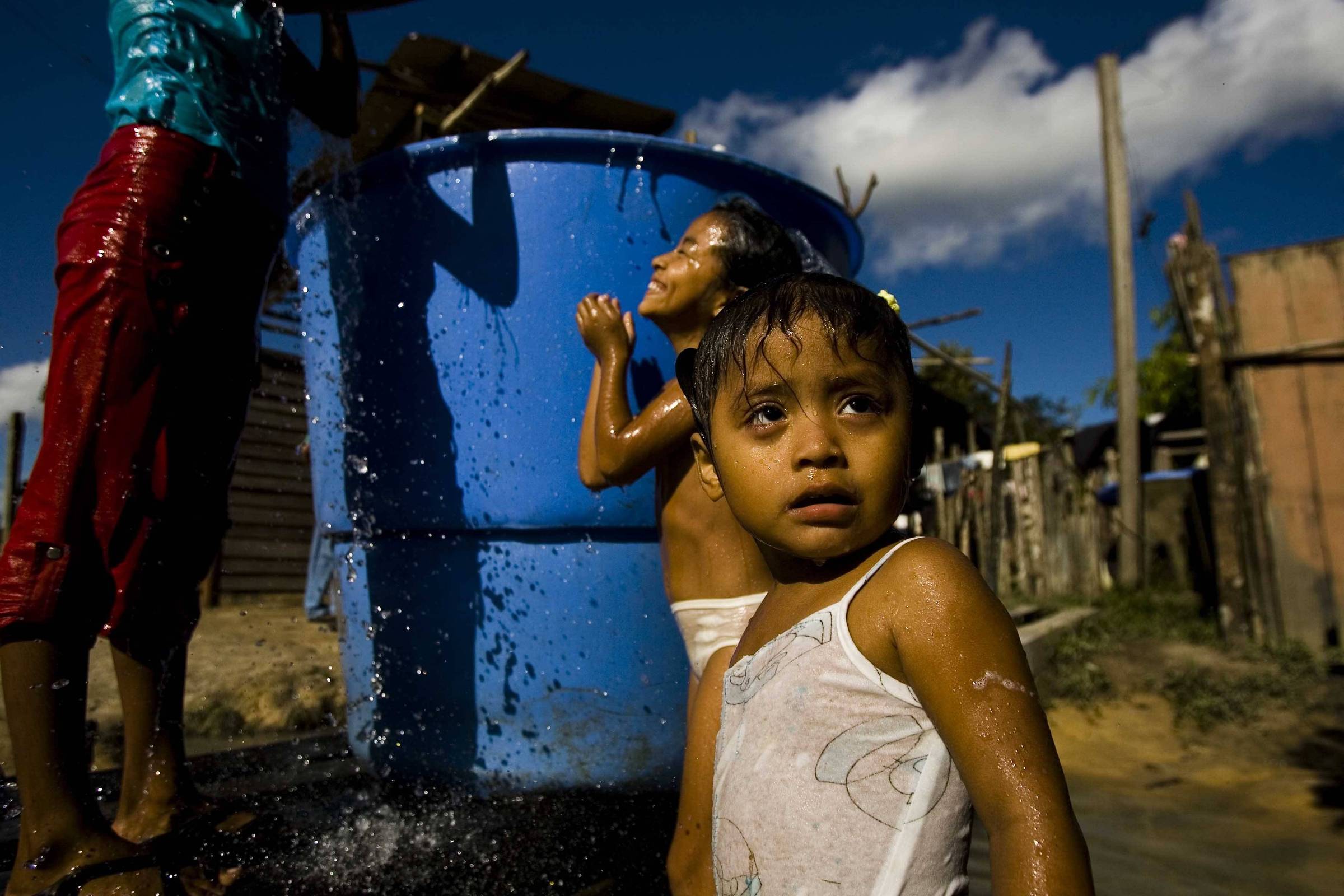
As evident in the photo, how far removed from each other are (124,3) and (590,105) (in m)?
2.44

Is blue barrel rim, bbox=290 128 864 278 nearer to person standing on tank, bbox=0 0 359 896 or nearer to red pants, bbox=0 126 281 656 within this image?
person standing on tank, bbox=0 0 359 896

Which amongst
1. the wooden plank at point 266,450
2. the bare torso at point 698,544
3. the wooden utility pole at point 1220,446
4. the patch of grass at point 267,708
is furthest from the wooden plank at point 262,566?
the wooden utility pole at point 1220,446

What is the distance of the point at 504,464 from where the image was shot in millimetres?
1992

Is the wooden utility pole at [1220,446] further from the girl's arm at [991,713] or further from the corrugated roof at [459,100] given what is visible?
the girl's arm at [991,713]

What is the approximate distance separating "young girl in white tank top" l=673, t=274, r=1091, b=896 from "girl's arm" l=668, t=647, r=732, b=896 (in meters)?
0.24

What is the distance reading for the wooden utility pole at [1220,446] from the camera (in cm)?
447

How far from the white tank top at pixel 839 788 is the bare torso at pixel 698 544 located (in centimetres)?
50

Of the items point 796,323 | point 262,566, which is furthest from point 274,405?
point 796,323

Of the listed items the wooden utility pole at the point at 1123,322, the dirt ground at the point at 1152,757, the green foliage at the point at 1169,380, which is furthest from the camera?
the green foliage at the point at 1169,380

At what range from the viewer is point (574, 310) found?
6.58 ft

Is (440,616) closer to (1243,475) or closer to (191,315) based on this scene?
(191,315)

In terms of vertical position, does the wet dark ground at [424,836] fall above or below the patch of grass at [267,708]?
above

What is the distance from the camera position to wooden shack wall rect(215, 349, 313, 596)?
7.14 meters

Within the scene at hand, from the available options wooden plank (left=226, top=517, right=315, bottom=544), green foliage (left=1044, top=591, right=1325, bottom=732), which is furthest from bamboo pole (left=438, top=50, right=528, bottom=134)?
wooden plank (left=226, top=517, right=315, bottom=544)
